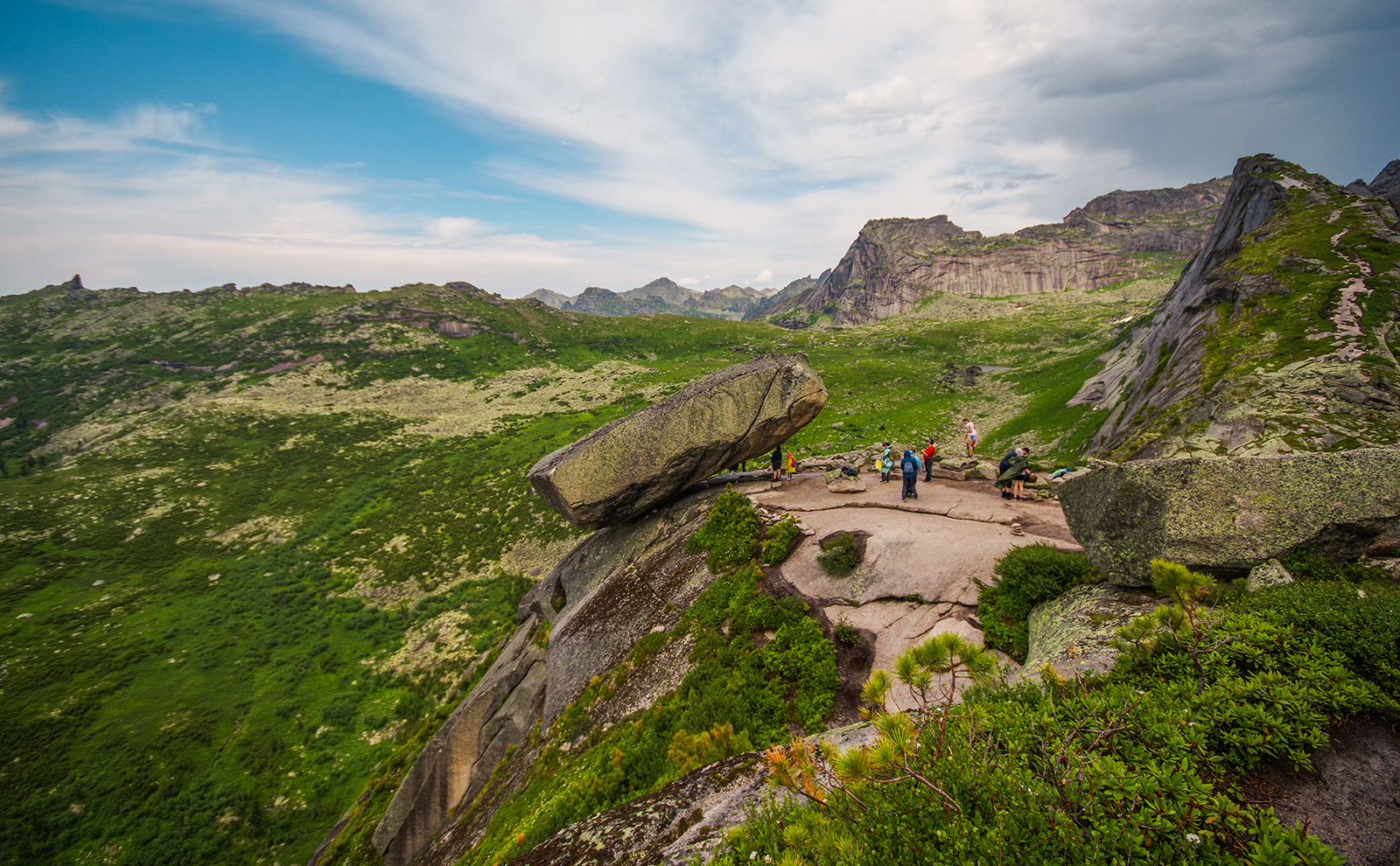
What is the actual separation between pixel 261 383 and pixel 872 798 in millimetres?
116467

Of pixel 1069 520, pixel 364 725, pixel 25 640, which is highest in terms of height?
pixel 1069 520

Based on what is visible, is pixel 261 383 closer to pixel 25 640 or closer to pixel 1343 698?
pixel 25 640

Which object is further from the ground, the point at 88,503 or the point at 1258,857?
the point at 1258,857

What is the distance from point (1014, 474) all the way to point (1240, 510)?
9.64m

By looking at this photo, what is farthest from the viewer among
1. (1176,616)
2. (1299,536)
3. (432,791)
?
(432,791)

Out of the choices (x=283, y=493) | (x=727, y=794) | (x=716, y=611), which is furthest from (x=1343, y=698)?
(x=283, y=493)

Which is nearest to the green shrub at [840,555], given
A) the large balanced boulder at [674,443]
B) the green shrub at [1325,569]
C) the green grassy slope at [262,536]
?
the large balanced boulder at [674,443]

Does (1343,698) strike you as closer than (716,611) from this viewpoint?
Yes

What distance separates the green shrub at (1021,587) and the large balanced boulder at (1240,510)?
45.0 inches

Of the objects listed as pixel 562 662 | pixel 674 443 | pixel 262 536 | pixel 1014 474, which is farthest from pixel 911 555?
pixel 262 536

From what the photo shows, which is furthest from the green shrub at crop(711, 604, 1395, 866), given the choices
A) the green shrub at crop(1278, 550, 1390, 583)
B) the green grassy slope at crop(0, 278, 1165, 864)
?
the green grassy slope at crop(0, 278, 1165, 864)

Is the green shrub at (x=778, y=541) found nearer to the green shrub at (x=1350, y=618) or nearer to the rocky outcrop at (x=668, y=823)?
the rocky outcrop at (x=668, y=823)

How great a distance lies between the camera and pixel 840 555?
14.7 meters

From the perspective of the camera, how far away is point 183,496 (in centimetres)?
4997
